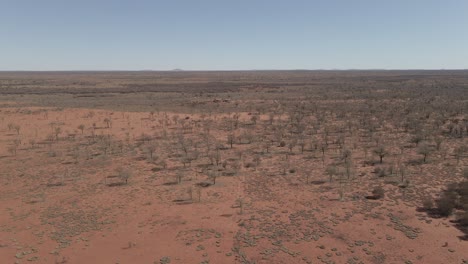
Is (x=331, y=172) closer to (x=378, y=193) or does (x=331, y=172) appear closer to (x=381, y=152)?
(x=378, y=193)

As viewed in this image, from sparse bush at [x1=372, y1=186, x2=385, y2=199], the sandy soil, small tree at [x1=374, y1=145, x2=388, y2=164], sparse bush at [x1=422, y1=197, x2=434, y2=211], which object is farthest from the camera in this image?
small tree at [x1=374, y1=145, x2=388, y2=164]

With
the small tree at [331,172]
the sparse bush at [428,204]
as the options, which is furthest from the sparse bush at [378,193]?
the small tree at [331,172]

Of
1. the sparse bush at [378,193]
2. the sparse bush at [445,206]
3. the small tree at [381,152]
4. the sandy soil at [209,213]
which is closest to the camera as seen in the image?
the sandy soil at [209,213]

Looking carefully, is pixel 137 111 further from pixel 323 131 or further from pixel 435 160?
pixel 435 160

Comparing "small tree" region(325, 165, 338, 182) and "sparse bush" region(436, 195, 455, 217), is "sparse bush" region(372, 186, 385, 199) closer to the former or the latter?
"sparse bush" region(436, 195, 455, 217)

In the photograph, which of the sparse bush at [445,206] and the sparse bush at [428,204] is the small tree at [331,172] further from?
the sparse bush at [445,206]

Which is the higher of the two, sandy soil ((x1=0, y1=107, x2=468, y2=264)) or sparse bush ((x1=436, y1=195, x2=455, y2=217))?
sparse bush ((x1=436, y1=195, x2=455, y2=217))

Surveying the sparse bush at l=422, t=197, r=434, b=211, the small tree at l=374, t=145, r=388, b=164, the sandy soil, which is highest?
the small tree at l=374, t=145, r=388, b=164

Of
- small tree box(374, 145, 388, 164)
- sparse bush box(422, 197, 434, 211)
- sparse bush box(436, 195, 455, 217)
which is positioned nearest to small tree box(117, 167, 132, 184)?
sparse bush box(422, 197, 434, 211)

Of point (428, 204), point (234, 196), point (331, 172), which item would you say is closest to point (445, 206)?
point (428, 204)

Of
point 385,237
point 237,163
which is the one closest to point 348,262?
point 385,237

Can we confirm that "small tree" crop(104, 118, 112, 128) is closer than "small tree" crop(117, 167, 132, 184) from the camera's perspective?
No
